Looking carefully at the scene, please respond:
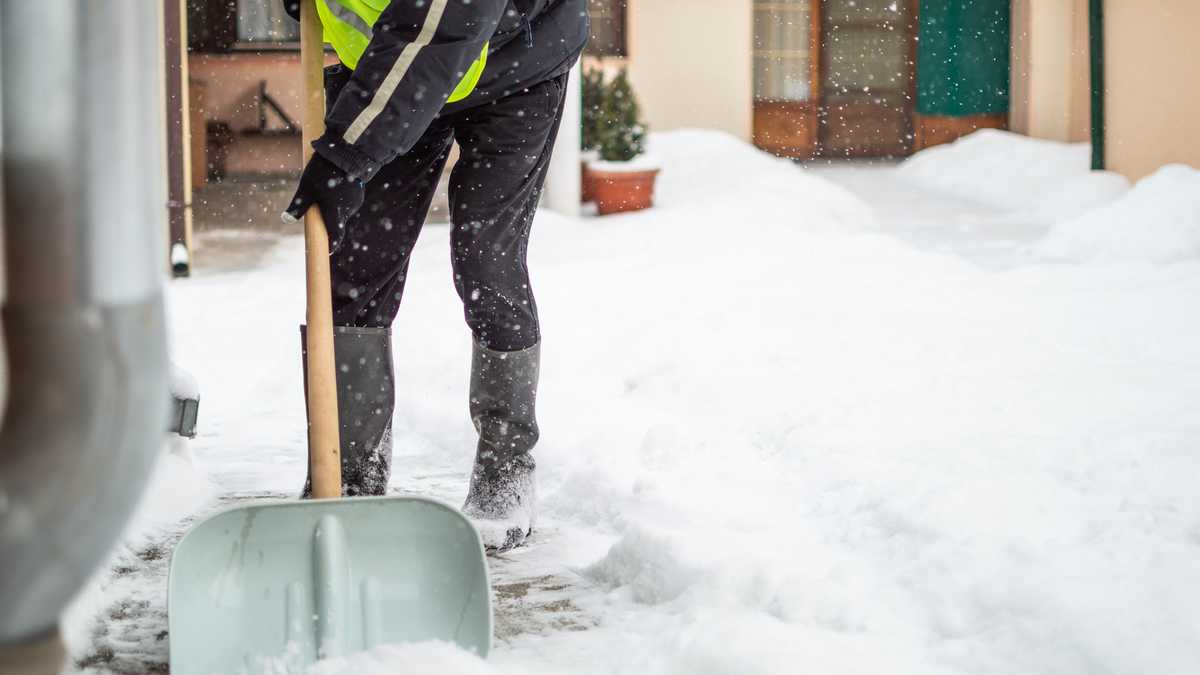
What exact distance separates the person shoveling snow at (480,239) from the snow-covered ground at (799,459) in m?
0.24

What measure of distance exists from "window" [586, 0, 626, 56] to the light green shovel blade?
9092mm

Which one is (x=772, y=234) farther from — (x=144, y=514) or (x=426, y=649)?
(x=426, y=649)

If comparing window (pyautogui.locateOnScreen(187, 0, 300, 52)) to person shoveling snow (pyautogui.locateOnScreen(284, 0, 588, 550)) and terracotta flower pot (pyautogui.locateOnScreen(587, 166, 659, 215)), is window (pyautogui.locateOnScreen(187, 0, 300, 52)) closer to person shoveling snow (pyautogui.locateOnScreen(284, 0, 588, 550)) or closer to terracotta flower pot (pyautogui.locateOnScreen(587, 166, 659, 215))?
terracotta flower pot (pyautogui.locateOnScreen(587, 166, 659, 215))

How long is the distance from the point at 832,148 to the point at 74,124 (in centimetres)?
1207

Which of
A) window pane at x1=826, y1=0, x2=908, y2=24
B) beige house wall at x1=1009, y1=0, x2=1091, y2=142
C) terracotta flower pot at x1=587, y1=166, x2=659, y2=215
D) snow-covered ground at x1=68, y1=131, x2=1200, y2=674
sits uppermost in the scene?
window pane at x1=826, y1=0, x2=908, y2=24

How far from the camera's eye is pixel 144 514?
2193 millimetres

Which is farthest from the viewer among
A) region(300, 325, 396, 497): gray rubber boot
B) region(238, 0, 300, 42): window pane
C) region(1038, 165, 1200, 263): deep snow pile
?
region(238, 0, 300, 42): window pane

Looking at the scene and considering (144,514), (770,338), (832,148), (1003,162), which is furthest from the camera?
(832,148)

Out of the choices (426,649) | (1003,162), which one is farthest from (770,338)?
(1003,162)

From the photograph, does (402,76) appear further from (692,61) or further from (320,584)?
(692,61)

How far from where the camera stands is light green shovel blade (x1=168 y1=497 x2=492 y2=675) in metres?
1.58

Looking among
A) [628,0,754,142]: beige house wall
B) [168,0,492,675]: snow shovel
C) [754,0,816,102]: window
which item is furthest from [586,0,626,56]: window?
[168,0,492,675]: snow shovel

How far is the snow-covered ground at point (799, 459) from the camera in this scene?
1.65 metres

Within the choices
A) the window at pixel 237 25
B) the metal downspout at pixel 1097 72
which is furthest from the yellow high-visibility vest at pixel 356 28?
the window at pixel 237 25
